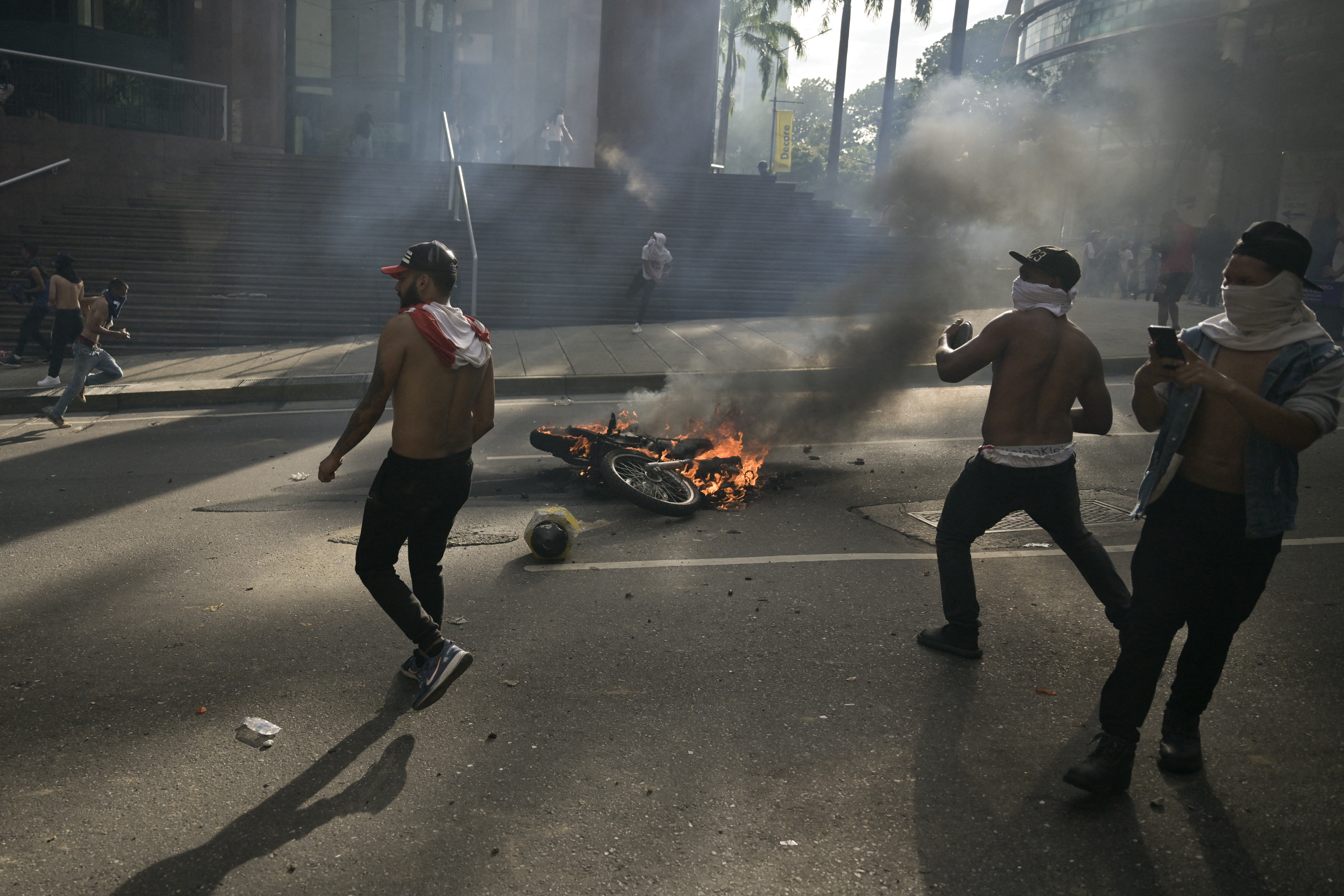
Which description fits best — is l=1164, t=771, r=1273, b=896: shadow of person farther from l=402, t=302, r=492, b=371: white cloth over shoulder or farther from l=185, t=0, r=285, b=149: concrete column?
l=185, t=0, r=285, b=149: concrete column

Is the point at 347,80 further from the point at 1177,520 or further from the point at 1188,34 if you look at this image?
the point at 1177,520

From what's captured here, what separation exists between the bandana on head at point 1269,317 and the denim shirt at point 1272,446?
4 cm

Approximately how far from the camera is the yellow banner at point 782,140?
189 ft

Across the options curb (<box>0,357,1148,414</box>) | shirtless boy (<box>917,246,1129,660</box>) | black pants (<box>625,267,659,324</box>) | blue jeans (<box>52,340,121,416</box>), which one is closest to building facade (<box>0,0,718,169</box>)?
black pants (<box>625,267,659,324</box>)

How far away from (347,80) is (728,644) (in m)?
32.8

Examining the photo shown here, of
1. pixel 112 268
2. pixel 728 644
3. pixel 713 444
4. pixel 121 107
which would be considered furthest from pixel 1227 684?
pixel 121 107

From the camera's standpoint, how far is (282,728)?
13.1ft

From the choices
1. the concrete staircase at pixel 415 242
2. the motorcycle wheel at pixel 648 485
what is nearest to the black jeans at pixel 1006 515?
the motorcycle wheel at pixel 648 485

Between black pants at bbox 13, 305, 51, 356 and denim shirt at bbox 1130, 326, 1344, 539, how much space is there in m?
14.4

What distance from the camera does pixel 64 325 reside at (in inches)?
483

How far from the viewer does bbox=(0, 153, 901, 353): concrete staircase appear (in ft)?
54.3

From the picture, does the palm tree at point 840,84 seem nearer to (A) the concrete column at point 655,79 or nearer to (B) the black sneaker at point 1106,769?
(A) the concrete column at point 655,79

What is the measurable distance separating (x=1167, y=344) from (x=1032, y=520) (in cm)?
379

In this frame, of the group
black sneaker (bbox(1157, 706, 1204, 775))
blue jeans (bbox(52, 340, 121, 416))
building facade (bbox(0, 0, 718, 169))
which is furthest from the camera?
building facade (bbox(0, 0, 718, 169))
